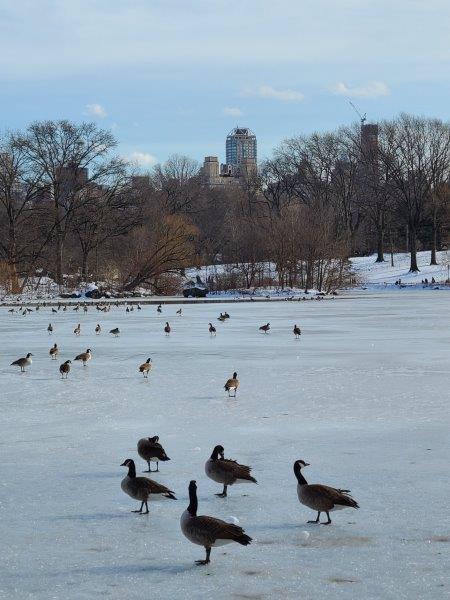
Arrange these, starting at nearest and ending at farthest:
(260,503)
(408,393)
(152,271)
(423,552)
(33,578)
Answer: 1. (33,578)
2. (423,552)
3. (260,503)
4. (408,393)
5. (152,271)

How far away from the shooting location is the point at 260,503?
6.72 m

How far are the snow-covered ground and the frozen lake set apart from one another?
1902 inches

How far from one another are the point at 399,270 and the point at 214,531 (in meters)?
66.6

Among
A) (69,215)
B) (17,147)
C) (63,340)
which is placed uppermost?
(17,147)

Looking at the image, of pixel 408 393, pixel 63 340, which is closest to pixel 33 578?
pixel 408 393

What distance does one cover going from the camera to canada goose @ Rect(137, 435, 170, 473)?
7641 millimetres

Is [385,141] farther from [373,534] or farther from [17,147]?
[373,534]

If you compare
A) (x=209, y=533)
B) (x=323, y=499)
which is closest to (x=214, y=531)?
(x=209, y=533)

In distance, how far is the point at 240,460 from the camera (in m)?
8.10

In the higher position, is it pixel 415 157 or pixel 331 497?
pixel 415 157

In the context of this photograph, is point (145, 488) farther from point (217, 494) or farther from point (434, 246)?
point (434, 246)

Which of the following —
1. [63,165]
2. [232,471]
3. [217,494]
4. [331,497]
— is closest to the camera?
[331,497]

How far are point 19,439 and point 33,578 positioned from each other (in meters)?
4.33

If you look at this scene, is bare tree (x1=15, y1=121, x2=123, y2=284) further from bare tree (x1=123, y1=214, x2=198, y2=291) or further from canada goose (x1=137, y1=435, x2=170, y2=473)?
canada goose (x1=137, y1=435, x2=170, y2=473)
